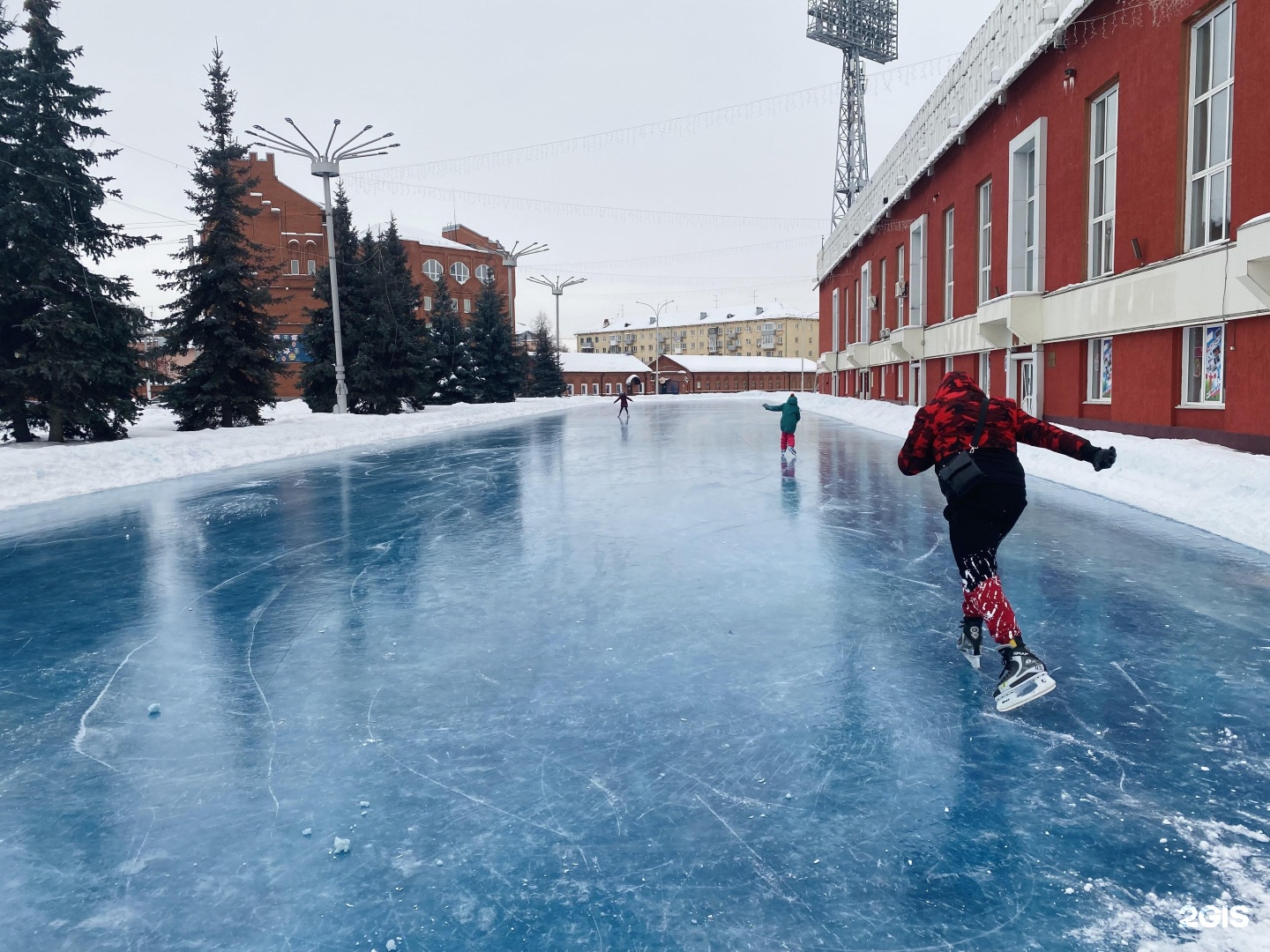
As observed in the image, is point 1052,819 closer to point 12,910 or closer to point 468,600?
point 12,910

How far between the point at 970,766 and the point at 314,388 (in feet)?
124

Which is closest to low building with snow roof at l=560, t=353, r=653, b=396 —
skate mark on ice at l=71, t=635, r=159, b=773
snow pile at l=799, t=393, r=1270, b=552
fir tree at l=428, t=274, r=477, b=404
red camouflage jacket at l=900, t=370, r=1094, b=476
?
fir tree at l=428, t=274, r=477, b=404

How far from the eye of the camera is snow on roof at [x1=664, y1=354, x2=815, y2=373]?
11644 centimetres

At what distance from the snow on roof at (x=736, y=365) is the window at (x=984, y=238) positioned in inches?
3434

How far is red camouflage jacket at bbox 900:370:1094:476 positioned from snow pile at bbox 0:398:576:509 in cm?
1318

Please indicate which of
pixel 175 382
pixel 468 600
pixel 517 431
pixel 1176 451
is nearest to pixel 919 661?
pixel 468 600

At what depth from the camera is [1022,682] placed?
14.3ft

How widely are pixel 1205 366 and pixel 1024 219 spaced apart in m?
9.74

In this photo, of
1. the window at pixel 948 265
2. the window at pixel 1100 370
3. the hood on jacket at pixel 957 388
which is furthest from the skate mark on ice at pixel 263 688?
the window at pixel 948 265

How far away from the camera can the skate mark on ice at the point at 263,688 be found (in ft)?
12.1

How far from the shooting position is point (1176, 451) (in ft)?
41.1

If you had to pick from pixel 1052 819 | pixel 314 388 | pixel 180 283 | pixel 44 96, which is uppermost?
pixel 44 96

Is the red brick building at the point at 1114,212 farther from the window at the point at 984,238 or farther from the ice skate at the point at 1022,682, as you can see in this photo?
the ice skate at the point at 1022,682

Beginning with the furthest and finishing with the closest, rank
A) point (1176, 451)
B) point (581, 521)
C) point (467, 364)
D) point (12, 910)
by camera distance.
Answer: point (467, 364)
point (1176, 451)
point (581, 521)
point (12, 910)
